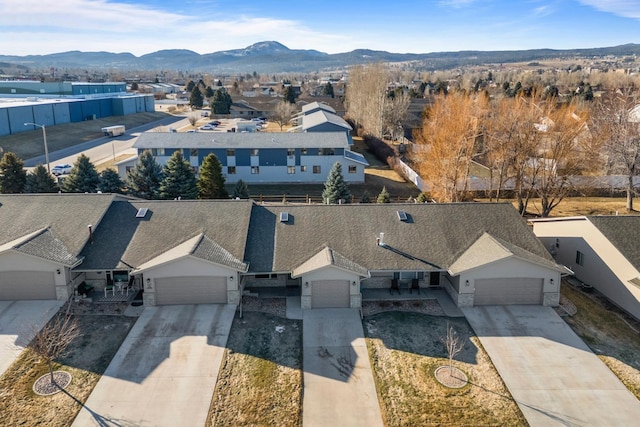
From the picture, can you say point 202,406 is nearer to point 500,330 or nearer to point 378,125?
point 500,330

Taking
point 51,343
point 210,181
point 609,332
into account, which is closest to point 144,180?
point 210,181

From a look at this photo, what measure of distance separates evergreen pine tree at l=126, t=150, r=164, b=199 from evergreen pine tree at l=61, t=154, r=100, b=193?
3.05m

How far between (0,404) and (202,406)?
7.20 meters

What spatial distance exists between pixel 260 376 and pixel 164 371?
390 centimetres

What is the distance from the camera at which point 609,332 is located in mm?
22297

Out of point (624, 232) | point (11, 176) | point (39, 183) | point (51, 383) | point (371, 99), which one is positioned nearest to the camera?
point (51, 383)

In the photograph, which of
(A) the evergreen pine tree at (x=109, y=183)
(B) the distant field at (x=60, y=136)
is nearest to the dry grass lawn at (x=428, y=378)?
(A) the evergreen pine tree at (x=109, y=183)

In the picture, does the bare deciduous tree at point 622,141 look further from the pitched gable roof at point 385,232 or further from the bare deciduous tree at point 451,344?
the bare deciduous tree at point 451,344

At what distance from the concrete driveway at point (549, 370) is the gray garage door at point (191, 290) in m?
12.7

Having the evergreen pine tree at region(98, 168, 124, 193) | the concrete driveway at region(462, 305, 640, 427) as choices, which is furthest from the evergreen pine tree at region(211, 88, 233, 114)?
the concrete driveway at region(462, 305, 640, 427)

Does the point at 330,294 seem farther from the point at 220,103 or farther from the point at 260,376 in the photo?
the point at 220,103

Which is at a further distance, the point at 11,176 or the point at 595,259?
the point at 11,176

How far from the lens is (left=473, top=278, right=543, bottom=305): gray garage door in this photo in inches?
956

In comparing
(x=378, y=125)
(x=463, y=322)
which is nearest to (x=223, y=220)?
(x=463, y=322)
